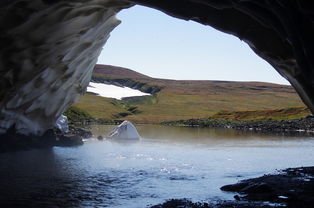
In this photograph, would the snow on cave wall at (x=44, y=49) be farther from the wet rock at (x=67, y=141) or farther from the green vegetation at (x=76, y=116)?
the green vegetation at (x=76, y=116)

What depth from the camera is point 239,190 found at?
25.6 meters

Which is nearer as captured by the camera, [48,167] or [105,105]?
[48,167]

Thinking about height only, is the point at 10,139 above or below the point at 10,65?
below

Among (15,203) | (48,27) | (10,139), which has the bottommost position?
(15,203)

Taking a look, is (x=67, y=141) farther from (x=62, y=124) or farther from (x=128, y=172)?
(x=128, y=172)

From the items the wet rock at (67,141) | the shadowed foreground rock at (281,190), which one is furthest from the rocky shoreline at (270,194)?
the wet rock at (67,141)

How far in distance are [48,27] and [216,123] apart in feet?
307

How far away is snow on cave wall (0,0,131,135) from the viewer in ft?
83.9

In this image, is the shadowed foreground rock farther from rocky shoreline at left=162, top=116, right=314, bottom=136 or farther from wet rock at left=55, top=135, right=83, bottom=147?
rocky shoreline at left=162, top=116, right=314, bottom=136

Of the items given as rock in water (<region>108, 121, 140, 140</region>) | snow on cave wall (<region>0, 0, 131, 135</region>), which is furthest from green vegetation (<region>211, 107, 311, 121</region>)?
snow on cave wall (<region>0, 0, 131, 135</region>)

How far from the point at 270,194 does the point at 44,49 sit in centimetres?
1679

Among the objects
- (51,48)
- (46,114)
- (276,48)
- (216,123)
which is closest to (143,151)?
(46,114)

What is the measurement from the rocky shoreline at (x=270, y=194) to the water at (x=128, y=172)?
123 centimetres

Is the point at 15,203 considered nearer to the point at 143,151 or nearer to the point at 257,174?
the point at 257,174
